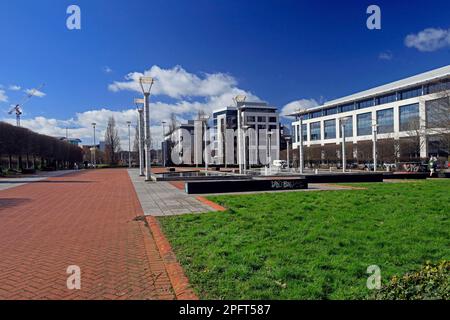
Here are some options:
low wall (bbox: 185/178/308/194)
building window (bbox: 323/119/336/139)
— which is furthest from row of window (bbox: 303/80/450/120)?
low wall (bbox: 185/178/308/194)

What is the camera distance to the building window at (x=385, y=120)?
210 feet

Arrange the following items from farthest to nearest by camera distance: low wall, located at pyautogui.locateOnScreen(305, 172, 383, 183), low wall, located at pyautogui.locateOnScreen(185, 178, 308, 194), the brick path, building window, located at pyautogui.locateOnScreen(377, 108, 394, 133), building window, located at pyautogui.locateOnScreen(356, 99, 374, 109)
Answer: building window, located at pyautogui.locateOnScreen(356, 99, 374, 109), building window, located at pyautogui.locateOnScreen(377, 108, 394, 133), low wall, located at pyautogui.locateOnScreen(305, 172, 383, 183), low wall, located at pyautogui.locateOnScreen(185, 178, 308, 194), the brick path

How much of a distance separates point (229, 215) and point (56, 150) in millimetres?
56575

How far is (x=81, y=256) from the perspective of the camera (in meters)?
5.11

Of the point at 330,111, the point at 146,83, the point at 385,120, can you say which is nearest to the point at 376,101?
the point at 385,120

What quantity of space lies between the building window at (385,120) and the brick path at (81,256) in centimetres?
6861

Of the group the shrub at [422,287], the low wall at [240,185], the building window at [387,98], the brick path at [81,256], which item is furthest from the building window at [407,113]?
the shrub at [422,287]

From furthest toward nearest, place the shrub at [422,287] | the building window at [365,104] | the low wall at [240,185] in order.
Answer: the building window at [365,104] → the low wall at [240,185] → the shrub at [422,287]

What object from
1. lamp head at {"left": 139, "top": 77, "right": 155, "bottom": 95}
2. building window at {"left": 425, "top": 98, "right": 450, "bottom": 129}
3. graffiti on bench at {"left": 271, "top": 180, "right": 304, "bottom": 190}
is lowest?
graffiti on bench at {"left": 271, "top": 180, "right": 304, "bottom": 190}

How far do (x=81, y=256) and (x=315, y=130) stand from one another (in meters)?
87.7

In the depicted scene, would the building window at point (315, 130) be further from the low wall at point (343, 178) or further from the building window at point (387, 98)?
the low wall at point (343, 178)

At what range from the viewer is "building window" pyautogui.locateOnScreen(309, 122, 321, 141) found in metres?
85.5

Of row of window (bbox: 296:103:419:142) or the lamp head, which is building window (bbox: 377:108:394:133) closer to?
row of window (bbox: 296:103:419:142)

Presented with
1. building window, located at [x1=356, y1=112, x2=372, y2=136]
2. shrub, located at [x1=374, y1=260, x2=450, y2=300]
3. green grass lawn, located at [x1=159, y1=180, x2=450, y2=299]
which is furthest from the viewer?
Result: building window, located at [x1=356, y1=112, x2=372, y2=136]
